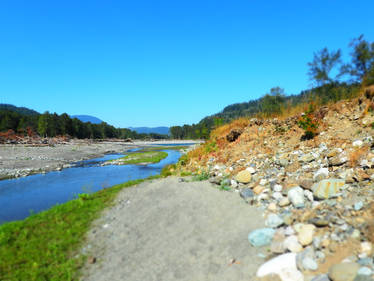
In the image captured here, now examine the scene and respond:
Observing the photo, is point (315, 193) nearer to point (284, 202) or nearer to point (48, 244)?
point (284, 202)

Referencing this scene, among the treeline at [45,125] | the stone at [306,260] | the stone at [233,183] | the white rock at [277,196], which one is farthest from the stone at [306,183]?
the treeline at [45,125]

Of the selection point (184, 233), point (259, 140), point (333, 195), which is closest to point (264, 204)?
point (333, 195)

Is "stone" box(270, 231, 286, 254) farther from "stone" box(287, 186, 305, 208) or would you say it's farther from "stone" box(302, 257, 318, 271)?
"stone" box(287, 186, 305, 208)

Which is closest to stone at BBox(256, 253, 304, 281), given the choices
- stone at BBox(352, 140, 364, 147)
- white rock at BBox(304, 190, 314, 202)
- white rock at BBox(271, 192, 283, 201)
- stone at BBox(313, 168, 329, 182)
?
white rock at BBox(304, 190, 314, 202)

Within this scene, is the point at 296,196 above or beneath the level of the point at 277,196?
above

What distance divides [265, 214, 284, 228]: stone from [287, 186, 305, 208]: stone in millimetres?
772

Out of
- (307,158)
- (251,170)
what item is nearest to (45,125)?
(251,170)

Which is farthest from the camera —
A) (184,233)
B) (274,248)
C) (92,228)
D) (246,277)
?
(92,228)

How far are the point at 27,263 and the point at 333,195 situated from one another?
8.66m

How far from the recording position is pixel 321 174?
23.8 ft

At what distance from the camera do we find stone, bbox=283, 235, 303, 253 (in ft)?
15.4

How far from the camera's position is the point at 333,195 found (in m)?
5.86

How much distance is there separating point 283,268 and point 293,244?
26.3 inches

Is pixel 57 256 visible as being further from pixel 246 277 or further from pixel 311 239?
pixel 311 239
